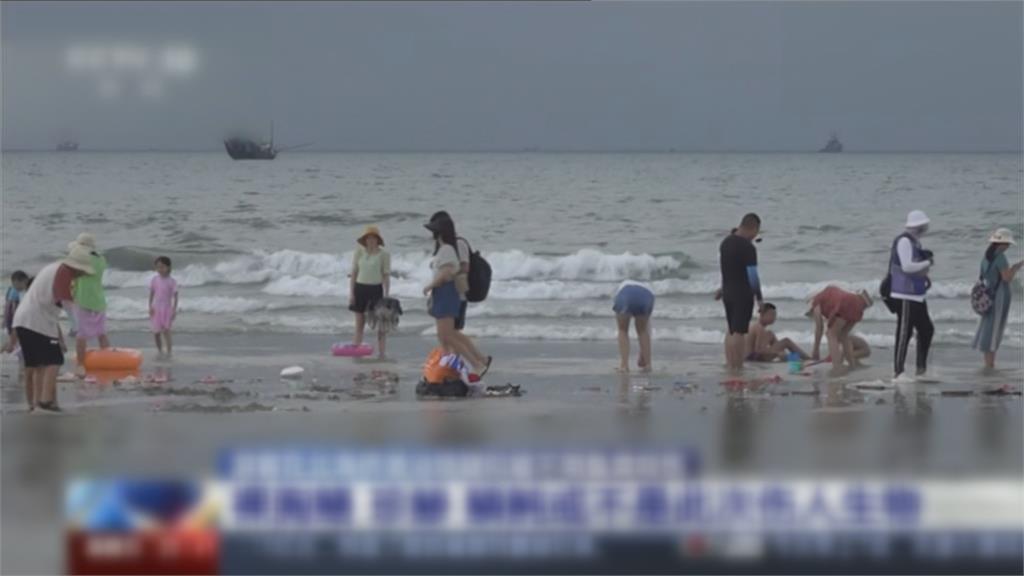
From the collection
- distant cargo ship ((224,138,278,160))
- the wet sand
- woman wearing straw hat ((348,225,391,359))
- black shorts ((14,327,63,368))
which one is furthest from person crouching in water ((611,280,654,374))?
distant cargo ship ((224,138,278,160))

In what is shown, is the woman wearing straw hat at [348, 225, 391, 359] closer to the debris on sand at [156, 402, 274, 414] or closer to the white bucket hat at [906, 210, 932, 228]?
the debris on sand at [156, 402, 274, 414]

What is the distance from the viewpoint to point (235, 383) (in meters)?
14.5

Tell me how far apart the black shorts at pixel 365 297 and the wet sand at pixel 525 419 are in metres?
0.65

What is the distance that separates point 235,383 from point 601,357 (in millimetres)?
4372

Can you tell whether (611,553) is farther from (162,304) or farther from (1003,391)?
(162,304)

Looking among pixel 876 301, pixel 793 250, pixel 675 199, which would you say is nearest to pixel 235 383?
pixel 876 301

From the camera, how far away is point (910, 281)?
14.0 m

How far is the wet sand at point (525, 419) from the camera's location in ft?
31.3

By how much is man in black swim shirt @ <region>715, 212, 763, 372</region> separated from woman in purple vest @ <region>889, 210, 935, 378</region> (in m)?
1.42

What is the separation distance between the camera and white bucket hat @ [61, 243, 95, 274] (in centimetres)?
1191

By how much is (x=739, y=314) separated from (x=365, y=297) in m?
4.18

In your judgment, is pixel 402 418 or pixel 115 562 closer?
pixel 115 562

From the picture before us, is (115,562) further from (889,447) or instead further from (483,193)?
(483,193)

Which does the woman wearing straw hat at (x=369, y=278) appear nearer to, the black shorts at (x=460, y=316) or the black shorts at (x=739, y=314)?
the black shorts at (x=460, y=316)
